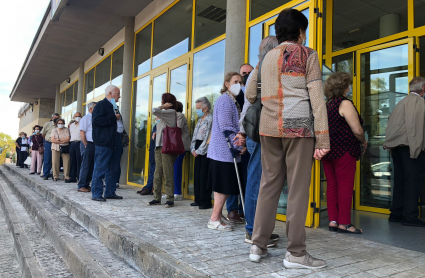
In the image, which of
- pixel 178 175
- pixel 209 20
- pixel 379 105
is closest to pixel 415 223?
pixel 379 105

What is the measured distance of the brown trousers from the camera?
7.55 ft

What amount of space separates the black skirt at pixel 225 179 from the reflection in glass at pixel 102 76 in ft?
26.2

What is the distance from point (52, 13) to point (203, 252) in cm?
817

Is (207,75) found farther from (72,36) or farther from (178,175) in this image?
(72,36)

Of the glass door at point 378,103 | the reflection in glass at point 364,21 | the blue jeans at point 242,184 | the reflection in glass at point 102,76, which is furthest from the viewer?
the reflection in glass at point 102,76

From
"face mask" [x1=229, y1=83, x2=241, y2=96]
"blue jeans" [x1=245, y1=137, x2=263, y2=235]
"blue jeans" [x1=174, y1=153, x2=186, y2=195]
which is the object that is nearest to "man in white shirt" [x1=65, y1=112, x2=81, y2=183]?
"blue jeans" [x1=174, y1=153, x2=186, y2=195]

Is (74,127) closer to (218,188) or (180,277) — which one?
(218,188)

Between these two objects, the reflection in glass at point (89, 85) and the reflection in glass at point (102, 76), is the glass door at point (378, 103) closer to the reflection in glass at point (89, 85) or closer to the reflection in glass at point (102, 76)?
the reflection in glass at point (102, 76)

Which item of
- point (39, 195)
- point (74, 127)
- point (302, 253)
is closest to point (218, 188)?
point (302, 253)

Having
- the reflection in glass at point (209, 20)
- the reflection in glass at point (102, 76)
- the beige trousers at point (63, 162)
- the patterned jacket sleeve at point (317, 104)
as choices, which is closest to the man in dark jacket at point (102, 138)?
the reflection in glass at point (209, 20)

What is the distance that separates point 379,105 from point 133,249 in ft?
14.9

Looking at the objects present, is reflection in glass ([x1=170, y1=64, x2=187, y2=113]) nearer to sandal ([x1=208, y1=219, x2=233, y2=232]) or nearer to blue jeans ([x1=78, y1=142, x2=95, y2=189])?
blue jeans ([x1=78, y1=142, x2=95, y2=189])

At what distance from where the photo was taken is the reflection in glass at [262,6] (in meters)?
4.38

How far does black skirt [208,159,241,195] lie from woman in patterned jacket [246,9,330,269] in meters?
1.03
